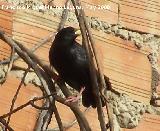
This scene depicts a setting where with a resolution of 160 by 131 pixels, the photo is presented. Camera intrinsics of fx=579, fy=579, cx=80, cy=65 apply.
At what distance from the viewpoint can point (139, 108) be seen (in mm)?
1718

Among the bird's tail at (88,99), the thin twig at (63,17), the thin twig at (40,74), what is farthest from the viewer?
the thin twig at (63,17)

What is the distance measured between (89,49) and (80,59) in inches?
28.8

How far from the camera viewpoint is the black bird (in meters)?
1.62

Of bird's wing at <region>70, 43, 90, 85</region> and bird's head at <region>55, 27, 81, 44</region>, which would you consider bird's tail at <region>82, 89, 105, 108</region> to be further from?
bird's head at <region>55, 27, 81, 44</region>

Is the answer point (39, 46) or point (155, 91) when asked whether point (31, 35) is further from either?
point (155, 91)

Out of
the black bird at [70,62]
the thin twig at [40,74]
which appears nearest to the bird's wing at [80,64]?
the black bird at [70,62]

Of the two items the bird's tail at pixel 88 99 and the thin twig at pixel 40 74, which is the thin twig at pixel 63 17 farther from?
the thin twig at pixel 40 74

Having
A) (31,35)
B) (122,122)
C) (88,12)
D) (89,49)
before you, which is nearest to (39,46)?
(31,35)

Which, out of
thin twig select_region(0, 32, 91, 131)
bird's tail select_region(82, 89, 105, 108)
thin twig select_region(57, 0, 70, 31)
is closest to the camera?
thin twig select_region(0, 32, 91, 131)

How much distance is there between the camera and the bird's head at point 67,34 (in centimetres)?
163

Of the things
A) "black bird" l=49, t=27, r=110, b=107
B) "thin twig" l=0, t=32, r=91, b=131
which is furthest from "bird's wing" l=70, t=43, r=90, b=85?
"thin twig" l=0, t=32, r=91, b=131

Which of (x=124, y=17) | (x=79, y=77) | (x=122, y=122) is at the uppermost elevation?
(x=124, y=17)

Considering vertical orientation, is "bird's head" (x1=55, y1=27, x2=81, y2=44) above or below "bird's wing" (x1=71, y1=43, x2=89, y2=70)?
above

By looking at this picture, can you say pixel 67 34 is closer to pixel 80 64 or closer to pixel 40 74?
pixel 80 64
